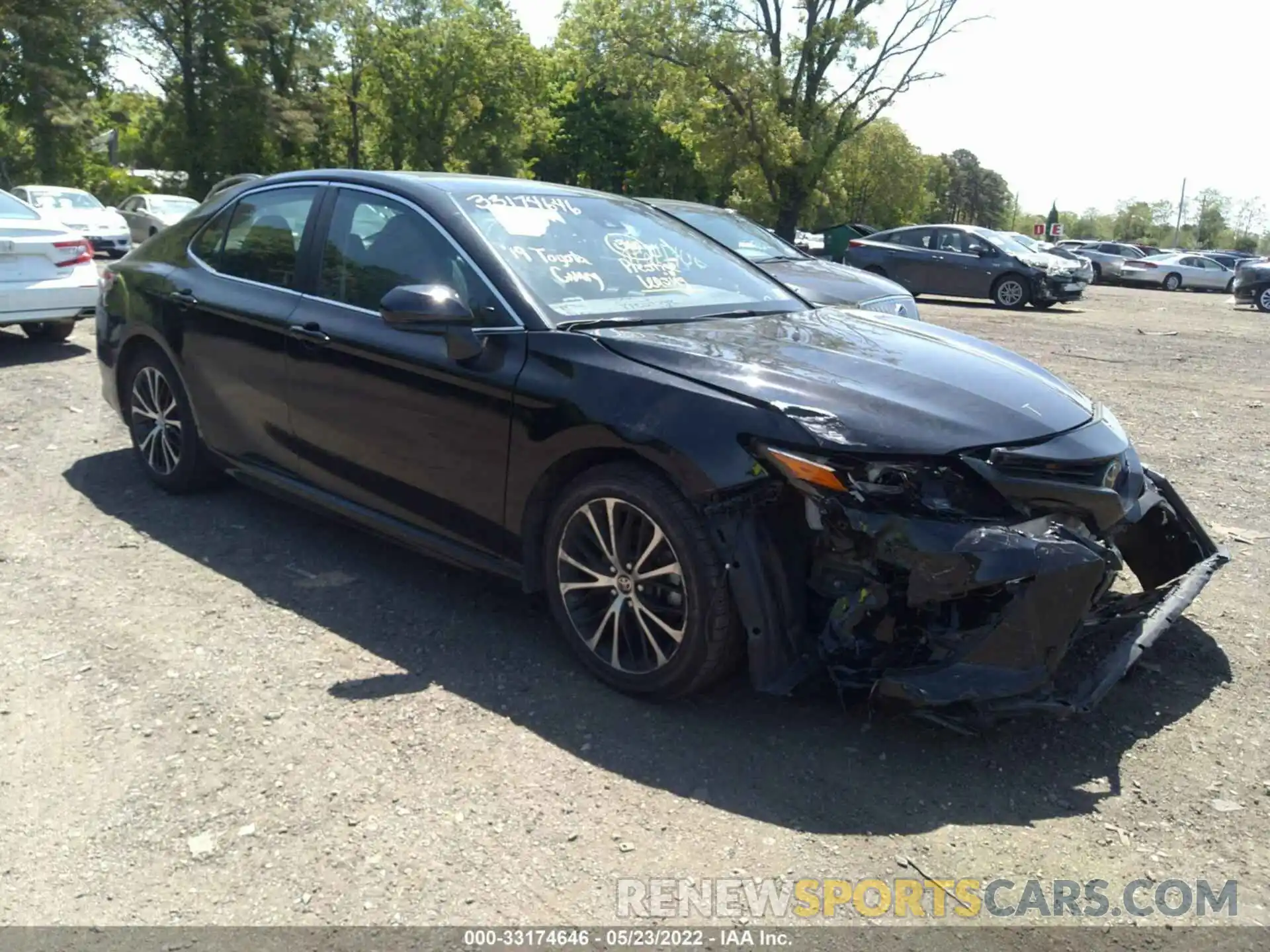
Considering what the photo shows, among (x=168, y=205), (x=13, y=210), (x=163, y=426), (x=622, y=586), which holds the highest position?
(x=168, y=205)

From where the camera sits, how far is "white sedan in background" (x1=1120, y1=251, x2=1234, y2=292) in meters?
37.8

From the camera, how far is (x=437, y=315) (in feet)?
12.1

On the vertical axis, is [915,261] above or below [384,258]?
above

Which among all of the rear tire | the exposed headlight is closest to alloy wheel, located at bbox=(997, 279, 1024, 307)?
the rear tire

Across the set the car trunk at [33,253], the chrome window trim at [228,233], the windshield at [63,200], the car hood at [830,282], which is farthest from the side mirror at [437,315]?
the windshield at [63,200]

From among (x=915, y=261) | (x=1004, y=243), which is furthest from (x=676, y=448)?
(x=1004, y=243)

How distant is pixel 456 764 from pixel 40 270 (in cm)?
763

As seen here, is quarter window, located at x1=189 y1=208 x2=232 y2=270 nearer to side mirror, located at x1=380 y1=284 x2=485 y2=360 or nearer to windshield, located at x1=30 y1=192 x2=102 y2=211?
side mirror, located at x1=380 y1=284 x2=485 y2=360

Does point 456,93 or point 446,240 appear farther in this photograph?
point 456,93

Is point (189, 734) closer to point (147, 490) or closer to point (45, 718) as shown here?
point (45, 718)

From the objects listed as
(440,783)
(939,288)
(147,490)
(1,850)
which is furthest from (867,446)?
(939,288)

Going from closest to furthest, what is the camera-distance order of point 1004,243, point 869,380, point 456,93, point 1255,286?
1. point 869,380
2. point 1004,243
3. point 1255,286
4. point 456,93

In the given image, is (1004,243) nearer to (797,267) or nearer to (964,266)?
(964,266)

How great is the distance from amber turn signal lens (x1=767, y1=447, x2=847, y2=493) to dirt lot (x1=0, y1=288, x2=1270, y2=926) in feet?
2.77
